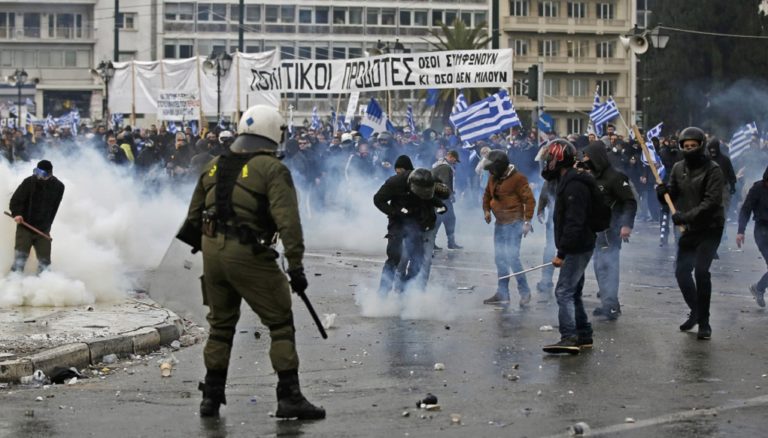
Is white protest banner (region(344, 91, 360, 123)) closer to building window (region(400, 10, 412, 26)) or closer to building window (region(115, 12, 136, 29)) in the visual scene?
building window (region(115, 12, 136, 29))

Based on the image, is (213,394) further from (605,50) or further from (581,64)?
(605,50)

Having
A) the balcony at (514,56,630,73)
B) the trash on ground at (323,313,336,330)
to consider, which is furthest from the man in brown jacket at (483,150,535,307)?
the balcony at (514,56,630,73)

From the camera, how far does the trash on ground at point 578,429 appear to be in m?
7.11

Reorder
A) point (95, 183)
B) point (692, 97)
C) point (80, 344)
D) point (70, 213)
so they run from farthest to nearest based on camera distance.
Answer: point (692, 97), point (95, 183), point (70, 213), point (80, 344)

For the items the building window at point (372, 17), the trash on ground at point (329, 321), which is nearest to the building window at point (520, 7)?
the building window at point (372, 17)

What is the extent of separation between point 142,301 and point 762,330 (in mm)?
5985

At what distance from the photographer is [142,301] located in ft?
45.0

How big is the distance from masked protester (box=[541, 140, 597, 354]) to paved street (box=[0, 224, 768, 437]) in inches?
9.1

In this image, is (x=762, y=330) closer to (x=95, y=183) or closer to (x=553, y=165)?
(x=553, y=165)

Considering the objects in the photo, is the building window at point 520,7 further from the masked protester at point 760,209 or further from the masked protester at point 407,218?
the masked protester at point 407,218

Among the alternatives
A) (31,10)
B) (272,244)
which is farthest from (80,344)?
(31,10)

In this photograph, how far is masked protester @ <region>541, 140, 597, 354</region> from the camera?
34.0 feet

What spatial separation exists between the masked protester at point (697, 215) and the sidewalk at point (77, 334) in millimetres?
4286

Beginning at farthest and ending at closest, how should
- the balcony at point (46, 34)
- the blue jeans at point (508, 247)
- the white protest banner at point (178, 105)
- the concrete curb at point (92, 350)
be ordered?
the balcony at point (46, 34)
the white protest banner at point (178, 105)
the blue jeans at point (508, 247)
the concrete curb at point (92, 350)
